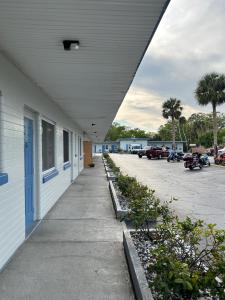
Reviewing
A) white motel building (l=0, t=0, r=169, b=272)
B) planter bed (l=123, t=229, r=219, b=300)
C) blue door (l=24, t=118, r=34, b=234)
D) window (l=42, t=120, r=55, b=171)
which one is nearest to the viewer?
white motel building (l=0, t=0, r=169, b=272)

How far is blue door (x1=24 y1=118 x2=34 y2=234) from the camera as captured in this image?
601 cm

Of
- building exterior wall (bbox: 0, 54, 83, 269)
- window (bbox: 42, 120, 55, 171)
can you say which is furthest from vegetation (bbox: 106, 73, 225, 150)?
building exterior wall (bbox: 0, 54, 83, 269)

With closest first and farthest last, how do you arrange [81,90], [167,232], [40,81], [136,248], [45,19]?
[45,19] → [167,232] → [136,248] → [40,81] → [81,90]

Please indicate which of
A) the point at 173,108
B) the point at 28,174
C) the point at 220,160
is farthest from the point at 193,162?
the point at 173,108

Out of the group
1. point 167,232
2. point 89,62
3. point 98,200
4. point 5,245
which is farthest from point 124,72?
point 98,200

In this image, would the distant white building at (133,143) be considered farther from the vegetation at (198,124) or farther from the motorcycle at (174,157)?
the motorcycle at (174,157)

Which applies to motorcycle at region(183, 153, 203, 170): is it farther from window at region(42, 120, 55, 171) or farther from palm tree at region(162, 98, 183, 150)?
palm tree at region(162, 98, 183, 150)

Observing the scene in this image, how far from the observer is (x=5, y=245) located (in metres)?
4.34

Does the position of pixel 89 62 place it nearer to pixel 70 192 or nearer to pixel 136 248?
pixel 136 248

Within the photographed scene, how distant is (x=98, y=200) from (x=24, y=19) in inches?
278

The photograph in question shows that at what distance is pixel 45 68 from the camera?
510 cm

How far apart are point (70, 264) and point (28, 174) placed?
2437mm

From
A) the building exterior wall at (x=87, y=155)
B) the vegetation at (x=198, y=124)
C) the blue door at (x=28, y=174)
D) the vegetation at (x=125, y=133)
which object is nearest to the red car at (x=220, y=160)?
the vegetation at (x=198, y=124)

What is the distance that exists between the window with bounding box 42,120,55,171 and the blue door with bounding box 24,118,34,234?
1.15m
